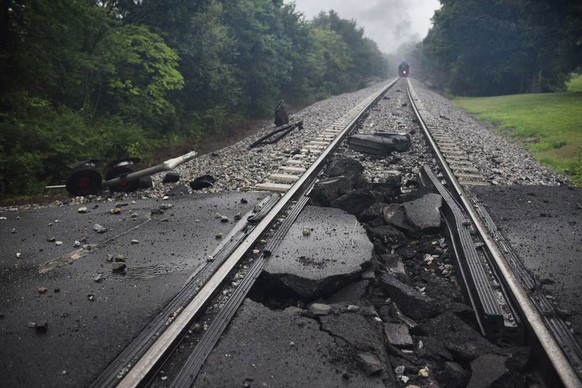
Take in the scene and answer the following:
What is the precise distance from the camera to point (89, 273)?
3.64 m

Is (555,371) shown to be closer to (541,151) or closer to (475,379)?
(475,379)

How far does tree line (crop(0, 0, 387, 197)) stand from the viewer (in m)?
7.75

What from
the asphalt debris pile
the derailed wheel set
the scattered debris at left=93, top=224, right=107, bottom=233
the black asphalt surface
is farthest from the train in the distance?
the scattered debris at left=93, top=224, right=107, bottom=233

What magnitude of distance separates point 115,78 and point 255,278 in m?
9.69

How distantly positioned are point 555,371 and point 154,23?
14.0 m

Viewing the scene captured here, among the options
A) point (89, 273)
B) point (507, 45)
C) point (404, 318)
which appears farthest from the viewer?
point (507, 45)

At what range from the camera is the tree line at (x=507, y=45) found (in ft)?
81.2

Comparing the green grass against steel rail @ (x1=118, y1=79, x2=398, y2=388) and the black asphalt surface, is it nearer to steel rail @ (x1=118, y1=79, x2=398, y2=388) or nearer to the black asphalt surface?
the black asphalt surface

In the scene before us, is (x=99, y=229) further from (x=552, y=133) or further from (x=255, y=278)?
(x=552, y=133)

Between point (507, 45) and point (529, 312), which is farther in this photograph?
point (507, 45)

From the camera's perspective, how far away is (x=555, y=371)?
234 cm

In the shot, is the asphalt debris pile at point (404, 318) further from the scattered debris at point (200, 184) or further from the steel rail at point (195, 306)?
the scattered debris at point (200, 184)

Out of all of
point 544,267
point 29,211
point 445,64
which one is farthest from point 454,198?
point 445,64

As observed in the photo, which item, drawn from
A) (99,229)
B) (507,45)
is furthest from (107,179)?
(507,45)
